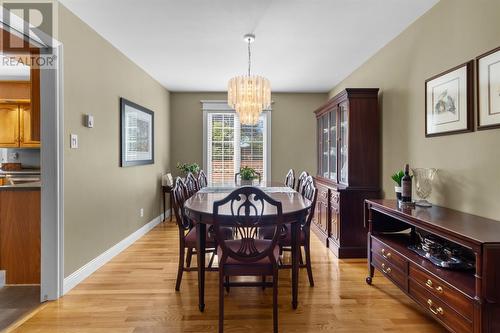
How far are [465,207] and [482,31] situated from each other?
1254 millimetres

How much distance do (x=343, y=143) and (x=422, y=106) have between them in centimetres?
105

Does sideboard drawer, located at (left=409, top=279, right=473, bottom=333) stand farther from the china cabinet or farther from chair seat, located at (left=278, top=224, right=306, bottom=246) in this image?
the china cabinet

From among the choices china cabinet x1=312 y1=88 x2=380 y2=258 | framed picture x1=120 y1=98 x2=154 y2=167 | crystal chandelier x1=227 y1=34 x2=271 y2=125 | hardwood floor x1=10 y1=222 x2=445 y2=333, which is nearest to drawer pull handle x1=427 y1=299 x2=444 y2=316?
hardwood floor x1=10 y1=222 x2=445 y2=333

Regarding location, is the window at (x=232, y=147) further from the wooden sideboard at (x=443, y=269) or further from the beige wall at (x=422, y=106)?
the wooden sideboard at (x=443, y=269)

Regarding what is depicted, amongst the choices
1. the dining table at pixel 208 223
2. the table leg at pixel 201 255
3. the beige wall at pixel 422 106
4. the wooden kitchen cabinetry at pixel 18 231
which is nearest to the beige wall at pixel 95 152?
the wooden kitchen cabinetry at pixel 18 231

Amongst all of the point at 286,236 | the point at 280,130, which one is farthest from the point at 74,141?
the point at 280,130

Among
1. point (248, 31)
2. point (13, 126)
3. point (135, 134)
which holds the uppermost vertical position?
point (248, 31)

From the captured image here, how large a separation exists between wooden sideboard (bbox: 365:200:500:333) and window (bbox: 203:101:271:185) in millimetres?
3315

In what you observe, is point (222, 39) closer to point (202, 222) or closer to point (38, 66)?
point (38, 66)

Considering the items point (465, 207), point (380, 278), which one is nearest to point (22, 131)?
point (380, 278)

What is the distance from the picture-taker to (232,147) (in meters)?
5.85

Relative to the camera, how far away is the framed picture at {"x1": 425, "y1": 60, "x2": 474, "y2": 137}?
2080mm

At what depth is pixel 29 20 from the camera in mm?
2215

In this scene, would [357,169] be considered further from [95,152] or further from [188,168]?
[188,168]
